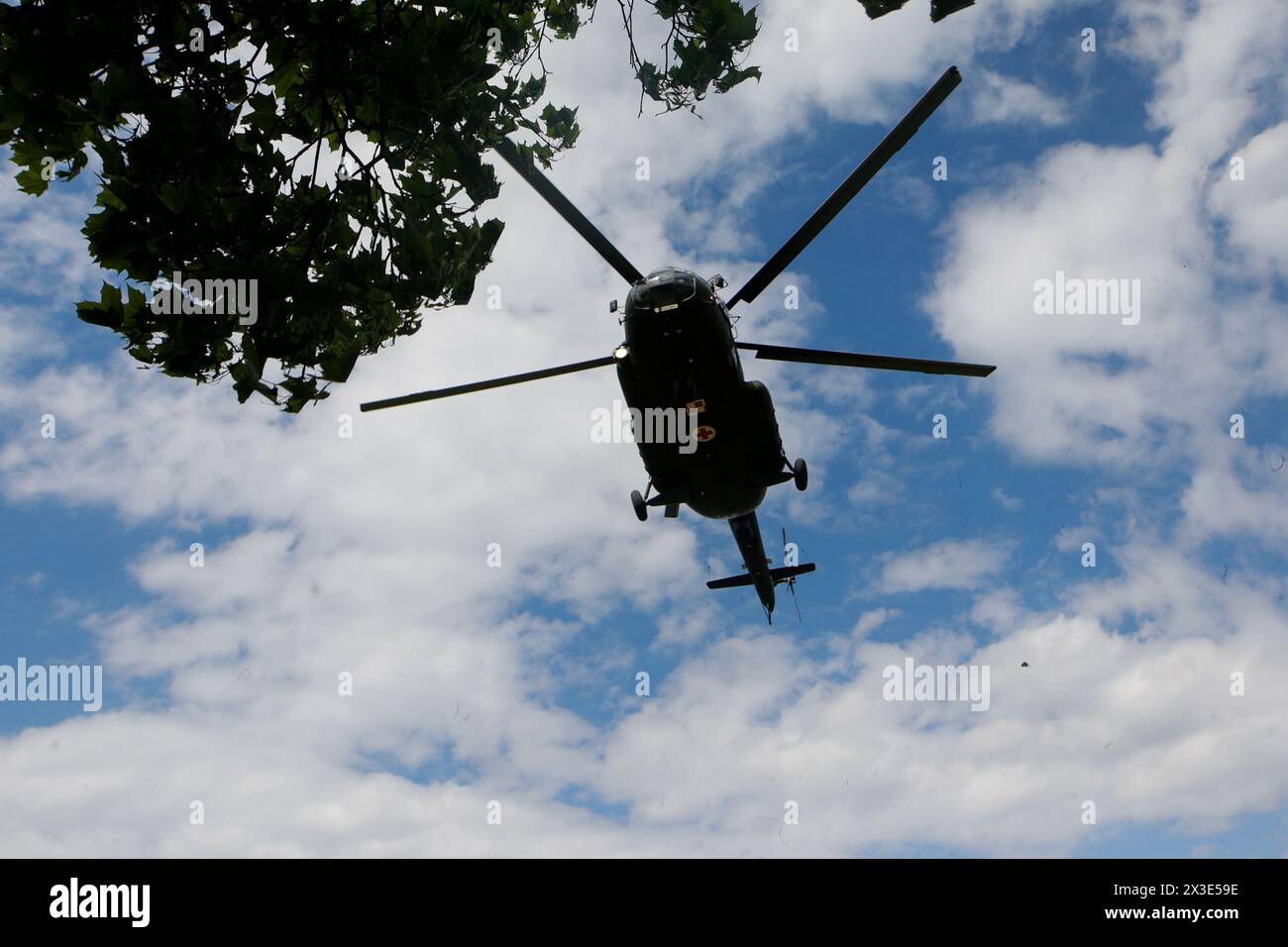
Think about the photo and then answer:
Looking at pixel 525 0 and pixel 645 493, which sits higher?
pixel 525 0

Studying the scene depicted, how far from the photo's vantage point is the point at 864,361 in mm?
12922

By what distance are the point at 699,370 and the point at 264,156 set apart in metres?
7.08

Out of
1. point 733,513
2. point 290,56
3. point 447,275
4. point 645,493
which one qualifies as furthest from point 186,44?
point 733,513

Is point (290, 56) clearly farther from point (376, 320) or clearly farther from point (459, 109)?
point (376, 320)

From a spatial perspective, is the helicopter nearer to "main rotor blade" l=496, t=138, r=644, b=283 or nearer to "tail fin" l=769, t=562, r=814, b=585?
"main rotor blade" l=496, t=138, r=644, b=283

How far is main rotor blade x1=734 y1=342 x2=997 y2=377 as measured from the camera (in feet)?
41.7

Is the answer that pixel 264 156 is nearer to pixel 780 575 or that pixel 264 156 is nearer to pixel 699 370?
pixel 699 370

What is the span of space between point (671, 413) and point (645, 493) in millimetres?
2045

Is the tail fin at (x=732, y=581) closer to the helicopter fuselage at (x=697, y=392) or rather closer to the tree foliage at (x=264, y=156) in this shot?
the helicopter fuselage at (x=697, y=392)

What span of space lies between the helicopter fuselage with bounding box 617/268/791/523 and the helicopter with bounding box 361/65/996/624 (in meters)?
0.02

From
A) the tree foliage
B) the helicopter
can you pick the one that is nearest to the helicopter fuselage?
the helicopter

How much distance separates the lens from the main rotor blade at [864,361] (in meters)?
12.7

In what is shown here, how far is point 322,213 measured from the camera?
7.46 meters

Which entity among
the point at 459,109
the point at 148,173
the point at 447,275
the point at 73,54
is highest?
the point at 459,109
